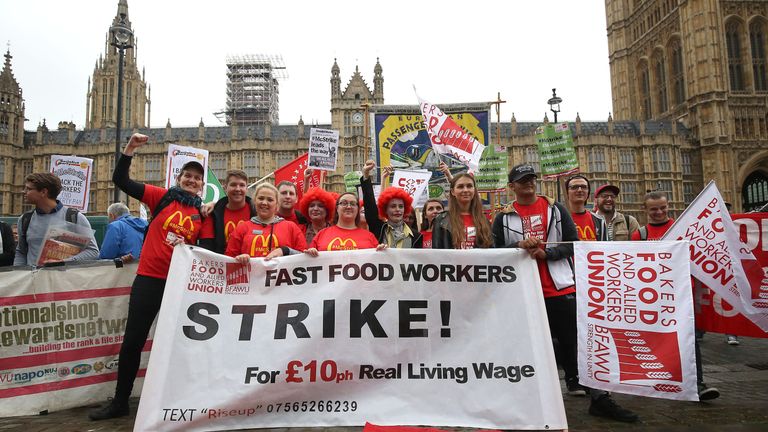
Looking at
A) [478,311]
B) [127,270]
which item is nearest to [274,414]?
[478,311]

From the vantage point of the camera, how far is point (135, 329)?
13.2 ft

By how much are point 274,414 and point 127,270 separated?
96.9 inches

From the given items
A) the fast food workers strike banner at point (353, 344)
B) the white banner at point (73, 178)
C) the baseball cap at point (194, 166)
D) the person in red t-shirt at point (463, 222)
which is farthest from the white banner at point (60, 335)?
the white banner at point (73, 178)

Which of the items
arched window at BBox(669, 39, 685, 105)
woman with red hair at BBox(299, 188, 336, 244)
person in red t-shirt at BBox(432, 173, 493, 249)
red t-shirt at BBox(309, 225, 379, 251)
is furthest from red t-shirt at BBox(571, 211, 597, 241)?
arched window at BBox(669, 39, 685, 105)

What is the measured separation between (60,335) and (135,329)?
1116mm

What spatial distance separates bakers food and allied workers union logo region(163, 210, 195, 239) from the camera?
4.19 metres

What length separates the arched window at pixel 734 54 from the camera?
4741 centimetres

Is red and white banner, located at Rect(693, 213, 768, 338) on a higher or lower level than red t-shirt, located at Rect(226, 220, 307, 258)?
lower

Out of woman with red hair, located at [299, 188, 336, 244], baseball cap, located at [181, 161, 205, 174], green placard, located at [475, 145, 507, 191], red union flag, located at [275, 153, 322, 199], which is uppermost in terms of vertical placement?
green placard, located at [475, 145, 507, 191]

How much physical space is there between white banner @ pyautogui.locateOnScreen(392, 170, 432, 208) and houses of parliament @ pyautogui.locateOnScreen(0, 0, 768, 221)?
35.9 metres

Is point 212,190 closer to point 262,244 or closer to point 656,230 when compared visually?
point 262,244

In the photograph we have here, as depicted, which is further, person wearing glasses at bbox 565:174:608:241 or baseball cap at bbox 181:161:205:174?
person wearing glasses at bbox 565:174:608:241

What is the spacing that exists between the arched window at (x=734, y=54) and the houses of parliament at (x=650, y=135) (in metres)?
0.10

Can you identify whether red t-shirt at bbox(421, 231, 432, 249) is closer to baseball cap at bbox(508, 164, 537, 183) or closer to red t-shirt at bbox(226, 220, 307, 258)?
baseball cap at bbox(508, 164, 537, 183)
